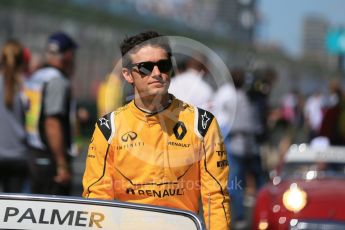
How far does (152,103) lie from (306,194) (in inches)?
183

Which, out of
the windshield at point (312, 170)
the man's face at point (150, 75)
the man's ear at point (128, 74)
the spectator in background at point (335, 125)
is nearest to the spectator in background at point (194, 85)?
the windshield at point (312, 170)

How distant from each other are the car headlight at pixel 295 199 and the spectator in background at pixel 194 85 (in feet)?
3.47

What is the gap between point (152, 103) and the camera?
5.13 metres

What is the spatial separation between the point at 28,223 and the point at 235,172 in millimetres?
9502

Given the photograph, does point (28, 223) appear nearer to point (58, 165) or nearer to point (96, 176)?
point (96, 176)

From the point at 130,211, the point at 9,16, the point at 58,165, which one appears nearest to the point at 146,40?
the point at 130,211

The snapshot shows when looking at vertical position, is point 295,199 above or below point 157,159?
below

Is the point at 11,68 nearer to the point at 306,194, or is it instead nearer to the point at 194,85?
the point at 194,85

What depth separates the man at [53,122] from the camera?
348 inches

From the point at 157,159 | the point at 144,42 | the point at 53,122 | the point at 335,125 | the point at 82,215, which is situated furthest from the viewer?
the point at 335,125

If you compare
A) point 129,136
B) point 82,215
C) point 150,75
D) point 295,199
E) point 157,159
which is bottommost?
point 295,199

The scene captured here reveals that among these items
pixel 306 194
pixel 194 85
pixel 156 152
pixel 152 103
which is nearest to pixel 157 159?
pixel 156 152

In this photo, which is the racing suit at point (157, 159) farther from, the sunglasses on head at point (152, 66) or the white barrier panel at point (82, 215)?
the white barrier panel at point (82, 215)

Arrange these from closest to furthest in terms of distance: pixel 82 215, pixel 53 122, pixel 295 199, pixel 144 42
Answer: pixel 82 215 → pixel 144 42 → pixel 53 122 → pixel 295 199
